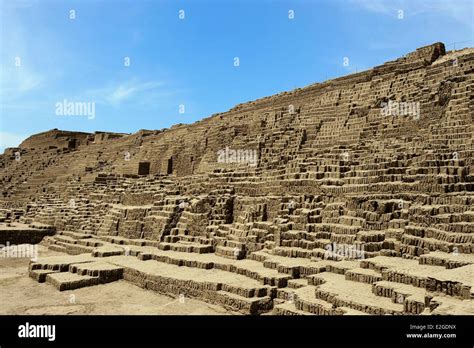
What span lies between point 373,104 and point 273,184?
6489 mm

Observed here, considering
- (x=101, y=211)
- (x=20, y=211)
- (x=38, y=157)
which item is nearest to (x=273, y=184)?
(x=101, y=211)

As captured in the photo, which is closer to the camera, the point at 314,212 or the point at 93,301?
the point at 93,301

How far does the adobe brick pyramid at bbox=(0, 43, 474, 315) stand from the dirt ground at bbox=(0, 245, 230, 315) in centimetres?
34

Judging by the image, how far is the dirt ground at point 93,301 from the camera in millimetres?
9422

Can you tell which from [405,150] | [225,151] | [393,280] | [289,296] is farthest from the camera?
[225,151]

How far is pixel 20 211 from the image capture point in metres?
28.4

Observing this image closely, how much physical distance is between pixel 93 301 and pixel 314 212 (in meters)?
6.27

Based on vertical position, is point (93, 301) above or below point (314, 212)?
below

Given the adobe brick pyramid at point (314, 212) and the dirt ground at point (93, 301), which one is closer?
the adobe brick pyramid at point (314, 212)

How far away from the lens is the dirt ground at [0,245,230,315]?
942 centimetres

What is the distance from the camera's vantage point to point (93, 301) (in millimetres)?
10312

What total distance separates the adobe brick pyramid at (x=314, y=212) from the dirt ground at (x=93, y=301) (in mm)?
342
